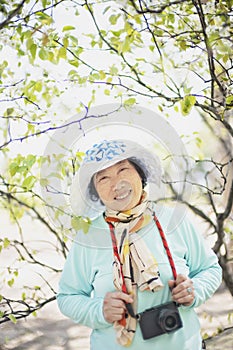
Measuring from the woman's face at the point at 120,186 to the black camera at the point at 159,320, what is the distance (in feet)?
0.72

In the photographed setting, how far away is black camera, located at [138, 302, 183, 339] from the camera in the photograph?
1.21m

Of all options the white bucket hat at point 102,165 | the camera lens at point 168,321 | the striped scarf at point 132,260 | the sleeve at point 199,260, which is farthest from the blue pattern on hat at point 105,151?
the camera lens at point 168,321

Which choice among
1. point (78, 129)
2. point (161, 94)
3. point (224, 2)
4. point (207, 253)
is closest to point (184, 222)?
point (207, 253)

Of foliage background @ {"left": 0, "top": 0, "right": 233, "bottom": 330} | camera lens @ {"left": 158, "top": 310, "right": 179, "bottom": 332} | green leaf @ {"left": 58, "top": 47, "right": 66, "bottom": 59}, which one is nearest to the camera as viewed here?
camera lens @ {"left": 158, "top": 310, "right": 179, "bottom": 332}

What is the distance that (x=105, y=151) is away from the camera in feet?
4.18

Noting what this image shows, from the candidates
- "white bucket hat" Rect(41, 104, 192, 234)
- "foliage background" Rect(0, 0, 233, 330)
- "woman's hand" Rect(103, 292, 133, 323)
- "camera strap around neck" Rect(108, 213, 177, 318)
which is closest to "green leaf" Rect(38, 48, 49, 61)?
"foliage background" Rect(0, 0, 233, 330)

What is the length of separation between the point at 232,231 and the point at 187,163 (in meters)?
0.32

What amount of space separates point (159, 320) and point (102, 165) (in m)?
0.34

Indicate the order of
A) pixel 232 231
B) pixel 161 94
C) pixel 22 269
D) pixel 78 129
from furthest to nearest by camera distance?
pixel 22 269, pixel 232 231, pixel 161 94, pixel 78 129

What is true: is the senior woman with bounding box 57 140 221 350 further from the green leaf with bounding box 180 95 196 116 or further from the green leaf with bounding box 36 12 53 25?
the green leaf with bounding box 36 12 53 25

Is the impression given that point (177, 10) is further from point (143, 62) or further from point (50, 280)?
point (50, 280)

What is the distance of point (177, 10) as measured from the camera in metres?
1.79

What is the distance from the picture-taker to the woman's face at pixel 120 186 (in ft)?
4.17

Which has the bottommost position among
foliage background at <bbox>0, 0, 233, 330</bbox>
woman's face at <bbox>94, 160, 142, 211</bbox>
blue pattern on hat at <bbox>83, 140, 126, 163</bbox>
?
woman's face at <bbox>94, 160, 142, 211</bbox>
